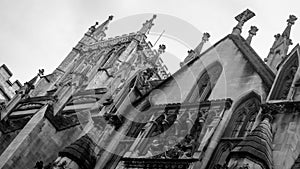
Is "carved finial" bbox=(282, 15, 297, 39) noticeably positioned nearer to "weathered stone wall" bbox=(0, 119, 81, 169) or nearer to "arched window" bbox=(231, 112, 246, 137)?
"arched window" bbox=(231, 112, 246, 137)

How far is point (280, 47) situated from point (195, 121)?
4.95 m

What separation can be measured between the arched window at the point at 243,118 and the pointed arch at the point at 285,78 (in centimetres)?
79

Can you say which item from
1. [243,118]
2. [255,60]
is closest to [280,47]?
[255,60]

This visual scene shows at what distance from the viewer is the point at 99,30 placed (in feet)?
145

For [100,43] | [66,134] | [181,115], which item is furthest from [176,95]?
[100,43]

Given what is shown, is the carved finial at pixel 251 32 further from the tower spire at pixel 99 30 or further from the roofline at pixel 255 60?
the tower spire at pixel 99 30

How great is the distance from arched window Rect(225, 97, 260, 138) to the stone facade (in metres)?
0.03

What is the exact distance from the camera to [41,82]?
123ft

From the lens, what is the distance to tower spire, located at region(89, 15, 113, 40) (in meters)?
44.1

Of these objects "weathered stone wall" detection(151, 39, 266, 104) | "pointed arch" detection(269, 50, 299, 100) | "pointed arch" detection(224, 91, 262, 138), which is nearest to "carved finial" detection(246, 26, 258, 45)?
"weathered stone wall" detection(151, 39, 266, 104)

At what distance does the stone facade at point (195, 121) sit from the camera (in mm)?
11164

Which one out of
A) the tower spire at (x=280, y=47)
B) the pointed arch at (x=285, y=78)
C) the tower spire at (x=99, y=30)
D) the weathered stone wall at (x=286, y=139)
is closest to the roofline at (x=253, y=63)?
the pointed arch at (x=285, y=78)

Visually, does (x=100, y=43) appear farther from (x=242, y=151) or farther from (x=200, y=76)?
(x=242, y=151)

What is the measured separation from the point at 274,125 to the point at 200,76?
190 inches
